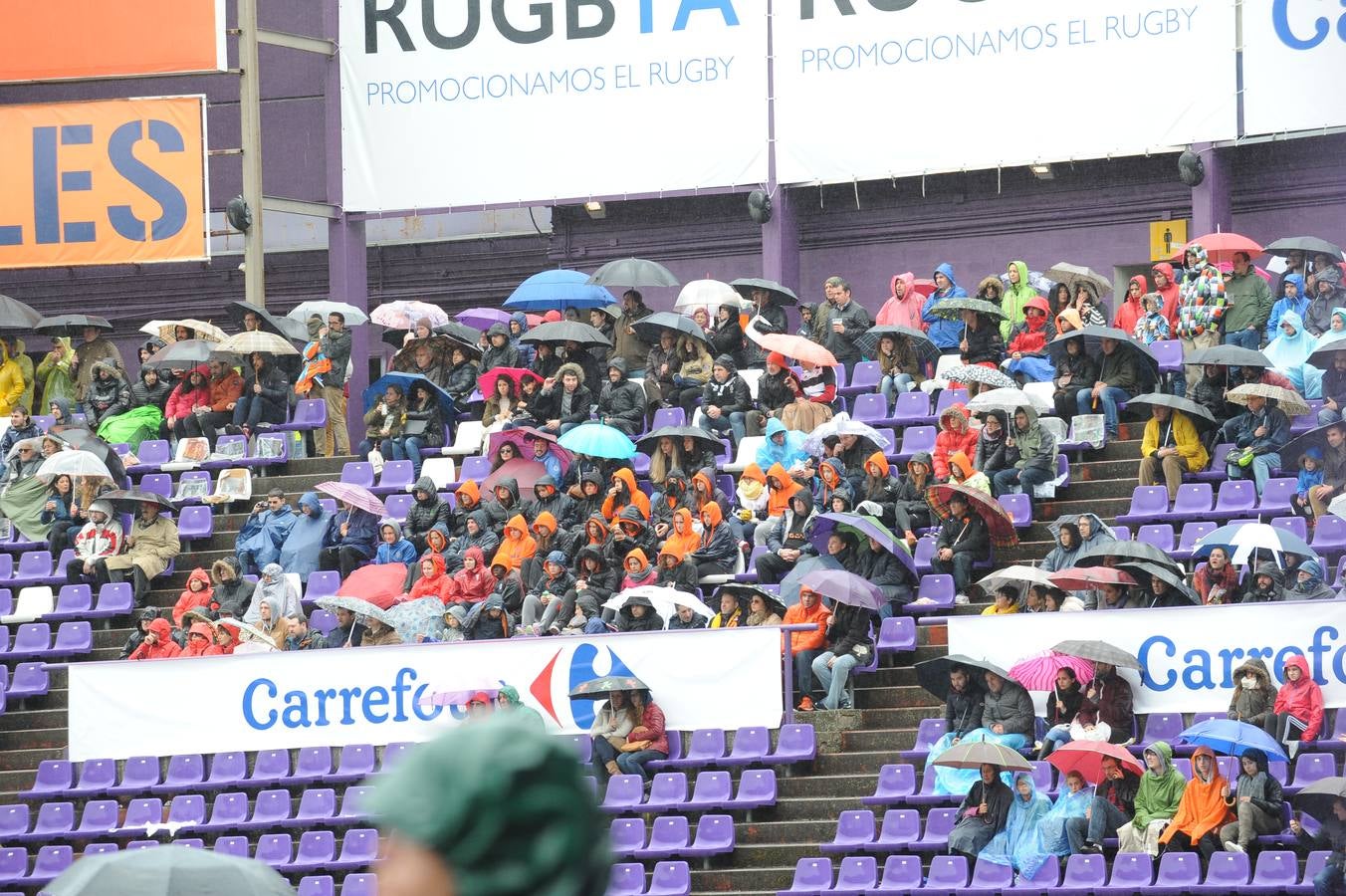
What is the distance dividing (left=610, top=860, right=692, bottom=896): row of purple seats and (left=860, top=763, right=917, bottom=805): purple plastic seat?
148 cm

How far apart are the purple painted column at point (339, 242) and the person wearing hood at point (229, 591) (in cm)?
659

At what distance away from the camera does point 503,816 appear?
169 centimetres

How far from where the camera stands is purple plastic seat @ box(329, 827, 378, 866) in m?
16.9

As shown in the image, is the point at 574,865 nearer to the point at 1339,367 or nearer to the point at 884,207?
the point at 1339,367

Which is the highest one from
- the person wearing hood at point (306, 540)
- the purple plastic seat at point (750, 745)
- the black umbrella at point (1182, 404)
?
the black umbrella at point (1182, 404)

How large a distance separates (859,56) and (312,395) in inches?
274

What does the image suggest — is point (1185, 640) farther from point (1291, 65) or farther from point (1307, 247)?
point (1291, 65)

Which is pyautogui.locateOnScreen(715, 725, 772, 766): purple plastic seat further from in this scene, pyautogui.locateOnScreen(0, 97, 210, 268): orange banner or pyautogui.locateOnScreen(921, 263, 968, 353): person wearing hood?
pyautogui.locateOnScreen(0, 97, 210, 268): orange banner

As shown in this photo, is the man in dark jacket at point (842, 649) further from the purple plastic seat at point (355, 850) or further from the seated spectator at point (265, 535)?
the seated spectator at point (265, 535)

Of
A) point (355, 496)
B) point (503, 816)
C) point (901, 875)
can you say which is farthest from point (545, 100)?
point (503, 816)

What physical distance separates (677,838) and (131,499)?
7.16 meters

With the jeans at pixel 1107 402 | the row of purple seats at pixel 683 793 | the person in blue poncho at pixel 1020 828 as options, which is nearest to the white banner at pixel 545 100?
the jeans at pixel 1107 402

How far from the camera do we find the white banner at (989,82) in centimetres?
2333

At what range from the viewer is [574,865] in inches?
66.7
